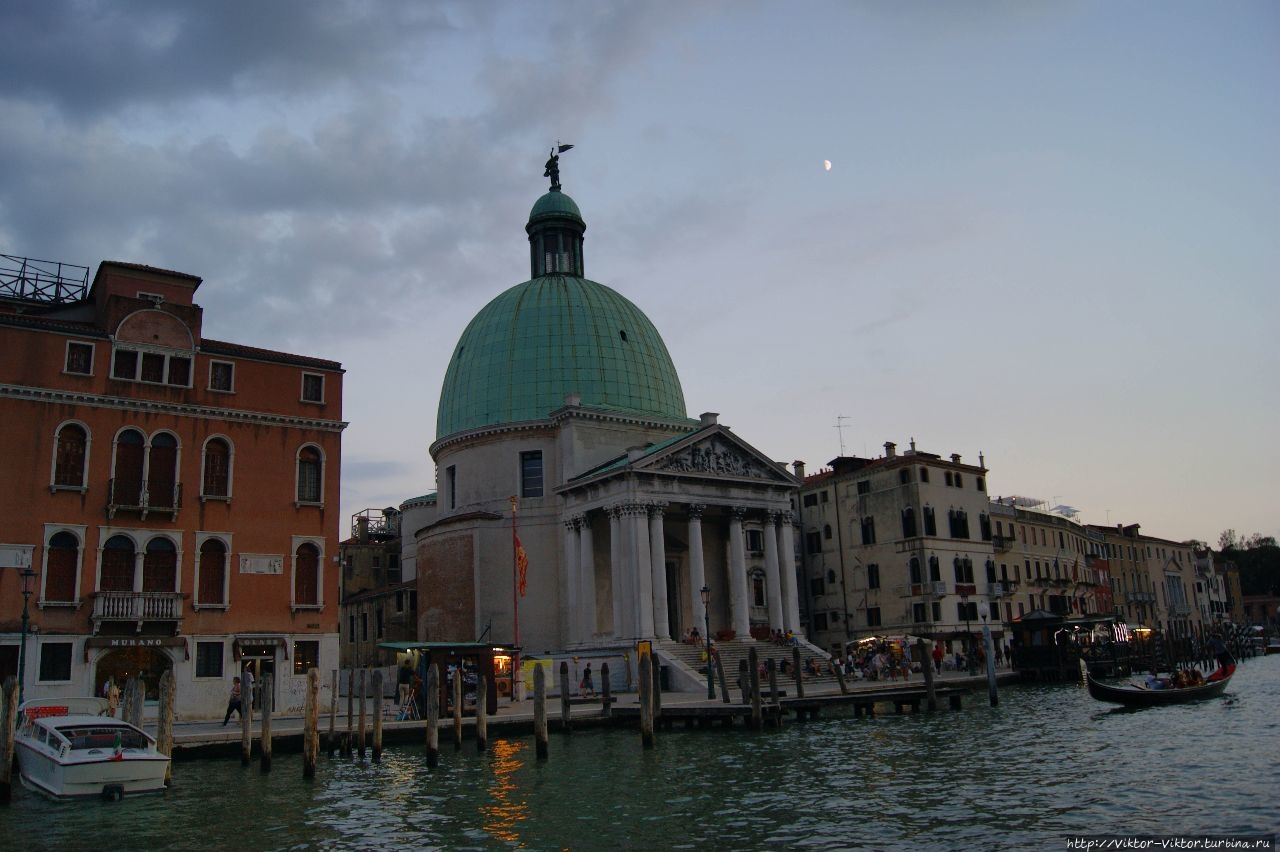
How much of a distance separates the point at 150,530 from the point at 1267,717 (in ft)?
103

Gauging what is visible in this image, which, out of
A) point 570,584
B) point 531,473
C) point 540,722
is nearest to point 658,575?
point 570,584

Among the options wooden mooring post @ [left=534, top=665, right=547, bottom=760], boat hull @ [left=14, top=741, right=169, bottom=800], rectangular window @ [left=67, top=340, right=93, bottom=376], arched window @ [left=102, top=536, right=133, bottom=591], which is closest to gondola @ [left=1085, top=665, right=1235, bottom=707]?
wooden mooring post @ [left=534, top=665, right=547, bottom=760]

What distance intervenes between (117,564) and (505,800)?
18534 millimetres

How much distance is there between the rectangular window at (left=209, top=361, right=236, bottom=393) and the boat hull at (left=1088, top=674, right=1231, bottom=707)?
2789 centimetres

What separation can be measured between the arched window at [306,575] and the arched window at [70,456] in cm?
673

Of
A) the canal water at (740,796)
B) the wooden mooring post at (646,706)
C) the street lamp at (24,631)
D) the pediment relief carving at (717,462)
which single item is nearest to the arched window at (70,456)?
the street lamp at (24,631)

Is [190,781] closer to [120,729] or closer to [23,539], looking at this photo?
[120,729]

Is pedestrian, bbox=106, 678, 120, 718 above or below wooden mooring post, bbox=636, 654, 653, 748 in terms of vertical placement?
above

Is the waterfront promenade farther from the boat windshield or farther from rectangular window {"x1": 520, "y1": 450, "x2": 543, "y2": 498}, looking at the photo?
rectangular window {"x1": 520, "y1": 450, "x2": 543, "y2": 498}

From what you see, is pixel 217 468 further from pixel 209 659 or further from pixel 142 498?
pixel 209 659

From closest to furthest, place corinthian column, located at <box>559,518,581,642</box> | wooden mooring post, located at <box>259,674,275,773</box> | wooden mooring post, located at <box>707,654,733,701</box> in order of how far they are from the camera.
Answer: wooden mooring post, located at <box>259,674,275,773</box>
wooden mooring post, located at <box>707,654,733,701</box>
corinthian column, located at <box>559,518,581,642</box>

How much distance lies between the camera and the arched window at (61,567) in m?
30.4

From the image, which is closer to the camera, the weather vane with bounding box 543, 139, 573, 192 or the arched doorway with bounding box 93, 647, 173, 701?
the arched doorway with bounding box 93, 647, 173, 701

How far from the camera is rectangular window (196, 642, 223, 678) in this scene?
3188 cm
